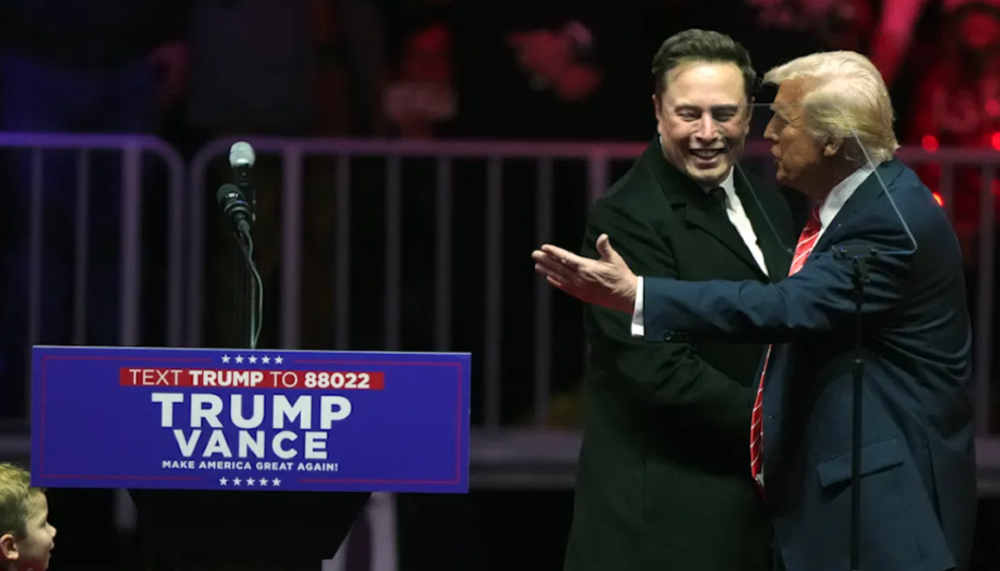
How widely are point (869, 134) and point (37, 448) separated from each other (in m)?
1.71

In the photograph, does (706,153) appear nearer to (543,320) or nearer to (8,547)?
(8,547)

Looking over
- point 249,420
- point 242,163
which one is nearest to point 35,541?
point 249,420

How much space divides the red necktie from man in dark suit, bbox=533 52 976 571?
0.04m

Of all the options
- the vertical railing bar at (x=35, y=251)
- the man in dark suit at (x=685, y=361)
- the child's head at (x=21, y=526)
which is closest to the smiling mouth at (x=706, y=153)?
the man in dark suit at (x=685, y=361)

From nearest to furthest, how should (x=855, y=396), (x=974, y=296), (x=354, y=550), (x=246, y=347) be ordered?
1. (x=855, y=396)
2. (x=246, y=347)
3. (x=354, y=550)
4. (x=974, y=296)

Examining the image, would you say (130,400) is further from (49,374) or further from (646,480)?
(646,480)

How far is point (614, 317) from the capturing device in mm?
3826

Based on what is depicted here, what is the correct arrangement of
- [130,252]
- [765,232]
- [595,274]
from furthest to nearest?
1. [130,252]
2. [765,232]
3. [595,274]

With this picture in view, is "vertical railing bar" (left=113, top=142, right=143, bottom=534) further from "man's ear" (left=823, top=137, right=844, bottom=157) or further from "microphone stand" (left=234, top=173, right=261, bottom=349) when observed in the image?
"man's ear" (left=823, top=137, right=844, bottom=157)

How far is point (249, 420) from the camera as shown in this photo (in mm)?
3389

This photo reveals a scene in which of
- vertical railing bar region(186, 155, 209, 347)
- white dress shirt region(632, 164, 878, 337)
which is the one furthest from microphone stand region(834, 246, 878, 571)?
vertical railing bar region(186, 155, 209, 347)

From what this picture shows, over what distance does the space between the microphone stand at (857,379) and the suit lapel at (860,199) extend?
7 centimetres

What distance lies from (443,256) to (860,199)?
9.52 ft

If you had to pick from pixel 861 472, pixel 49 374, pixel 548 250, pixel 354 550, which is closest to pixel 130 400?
pixel 49 374
